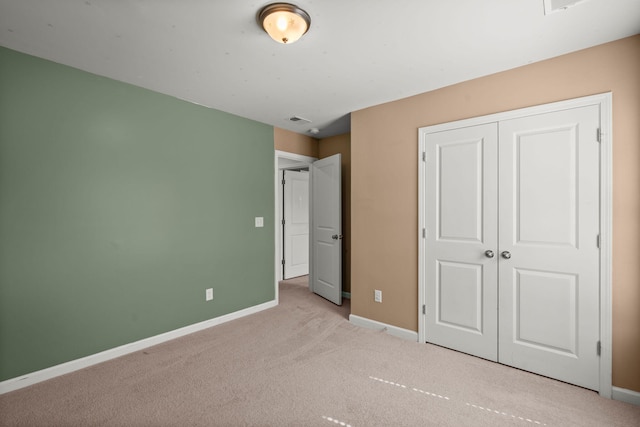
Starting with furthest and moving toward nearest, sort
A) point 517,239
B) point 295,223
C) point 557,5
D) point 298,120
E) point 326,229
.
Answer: point 295,223 → point 326,229 → point 298,120 → point 517,239 → point 557,5

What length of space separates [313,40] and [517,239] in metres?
2.20

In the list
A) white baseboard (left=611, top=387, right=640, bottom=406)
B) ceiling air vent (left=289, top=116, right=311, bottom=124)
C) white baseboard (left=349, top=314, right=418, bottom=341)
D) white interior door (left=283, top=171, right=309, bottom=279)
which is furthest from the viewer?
white interior door (left=283, top=171, right=309, bottom=279)

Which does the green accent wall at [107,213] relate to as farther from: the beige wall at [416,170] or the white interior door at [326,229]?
the beige wall at [416,170]

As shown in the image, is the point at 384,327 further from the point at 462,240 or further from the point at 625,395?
the point at 625,395

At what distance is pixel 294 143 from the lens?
450 cm

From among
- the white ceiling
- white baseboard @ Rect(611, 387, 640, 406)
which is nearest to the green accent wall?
the white ceiling

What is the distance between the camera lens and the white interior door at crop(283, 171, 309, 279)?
18.9ft

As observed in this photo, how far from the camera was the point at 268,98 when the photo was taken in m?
3.12

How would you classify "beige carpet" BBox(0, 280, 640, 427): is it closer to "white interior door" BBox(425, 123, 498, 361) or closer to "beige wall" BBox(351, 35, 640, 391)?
"white interior door" BBox(425, 123, 498, 361)

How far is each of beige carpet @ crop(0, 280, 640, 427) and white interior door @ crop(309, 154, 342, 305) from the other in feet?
4.55

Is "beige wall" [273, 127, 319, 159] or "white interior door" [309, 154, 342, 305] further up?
"beige wall" [273, 127, 319, 159]

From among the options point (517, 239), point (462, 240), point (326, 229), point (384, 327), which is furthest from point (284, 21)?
point (326, 229)

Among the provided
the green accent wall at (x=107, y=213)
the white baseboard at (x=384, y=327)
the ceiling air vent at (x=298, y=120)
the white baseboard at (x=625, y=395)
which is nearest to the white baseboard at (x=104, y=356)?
the green accent wall at (x=107, y=213)

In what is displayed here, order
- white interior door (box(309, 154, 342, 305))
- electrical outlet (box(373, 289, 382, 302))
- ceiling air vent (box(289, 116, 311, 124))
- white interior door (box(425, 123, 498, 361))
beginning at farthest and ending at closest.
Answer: white interior door (box(309, 154, 342, 305)), ceiling air vent (box(289, 116, 311, 124)), electrical outlet (box(373, 289, 382, 302)), white interior door (box(425, 123, 498, 361))
